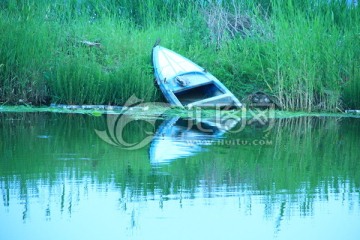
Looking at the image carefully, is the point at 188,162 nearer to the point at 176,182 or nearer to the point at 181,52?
the point at 176,182

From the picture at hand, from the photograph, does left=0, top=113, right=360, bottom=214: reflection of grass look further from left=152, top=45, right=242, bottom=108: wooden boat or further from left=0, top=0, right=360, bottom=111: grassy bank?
left=152, top=45, right=242, bottom=108: wooden boat

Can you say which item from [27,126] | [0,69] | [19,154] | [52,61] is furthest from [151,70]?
[19,154]

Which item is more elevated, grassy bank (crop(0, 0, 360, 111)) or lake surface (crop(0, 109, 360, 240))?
grassy bank (crop(0, 0, 360, 111))

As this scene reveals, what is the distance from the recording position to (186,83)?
12.0 m

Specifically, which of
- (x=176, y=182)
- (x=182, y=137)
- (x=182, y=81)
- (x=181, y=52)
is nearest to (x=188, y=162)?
(x=176, y=182)

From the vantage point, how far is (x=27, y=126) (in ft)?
31.0

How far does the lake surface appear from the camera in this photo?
15.3 feet

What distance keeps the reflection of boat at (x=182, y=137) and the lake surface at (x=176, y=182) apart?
1cm

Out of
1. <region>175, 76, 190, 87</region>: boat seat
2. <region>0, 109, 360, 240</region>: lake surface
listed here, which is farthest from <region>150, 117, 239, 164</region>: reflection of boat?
<region>175, 76, 190, 87</region>: boat seat

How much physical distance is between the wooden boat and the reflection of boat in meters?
0.99

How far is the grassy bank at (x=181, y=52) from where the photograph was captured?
37.0 ft

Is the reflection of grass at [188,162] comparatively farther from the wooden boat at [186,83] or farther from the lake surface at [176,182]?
the wooden boat at [186,83]

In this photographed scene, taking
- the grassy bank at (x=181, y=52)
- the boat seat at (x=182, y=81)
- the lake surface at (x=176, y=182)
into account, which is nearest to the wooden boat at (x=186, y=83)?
the boat seat at (x=182, y=81)

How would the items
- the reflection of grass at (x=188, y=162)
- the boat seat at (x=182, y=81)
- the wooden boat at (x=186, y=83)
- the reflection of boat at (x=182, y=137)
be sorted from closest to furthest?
the reflection of grass at (x=188, y=162)
the reflection of boat at (x=182, y=137)
the wooden boat at (x=186, y=83)
the boat seat at (x=182, y=81)
